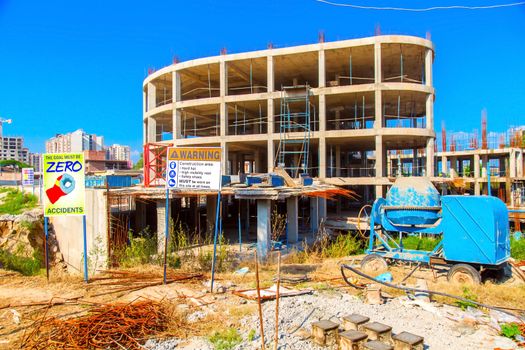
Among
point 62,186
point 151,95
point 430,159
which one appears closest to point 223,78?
point 151,95

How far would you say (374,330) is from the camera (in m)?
4.63

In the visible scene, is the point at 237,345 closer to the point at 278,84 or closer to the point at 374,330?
the point at 374,330

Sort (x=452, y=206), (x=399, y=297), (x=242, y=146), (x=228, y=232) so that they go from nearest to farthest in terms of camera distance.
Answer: (x=399, y=297) → (x=452, y=206) → (x=228, y=232) → (x=242, y=146)

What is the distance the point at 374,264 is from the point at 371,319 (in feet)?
16.6

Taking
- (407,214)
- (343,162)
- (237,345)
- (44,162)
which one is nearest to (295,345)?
(237,345)

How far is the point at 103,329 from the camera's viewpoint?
4754 mm

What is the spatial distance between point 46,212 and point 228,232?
12505 mm

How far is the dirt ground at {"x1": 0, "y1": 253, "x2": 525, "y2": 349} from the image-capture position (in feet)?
17.7

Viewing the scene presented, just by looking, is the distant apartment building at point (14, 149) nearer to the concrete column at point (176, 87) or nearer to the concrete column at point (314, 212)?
the concrete column at point (176, 87)

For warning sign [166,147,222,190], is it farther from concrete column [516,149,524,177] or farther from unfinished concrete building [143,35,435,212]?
concrete column [516,149,524,177]

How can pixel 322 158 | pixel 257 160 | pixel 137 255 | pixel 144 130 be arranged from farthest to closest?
1. pixel 144 130
2. pixel 257 160
3. pixel 322 158
4. pixel 137 255

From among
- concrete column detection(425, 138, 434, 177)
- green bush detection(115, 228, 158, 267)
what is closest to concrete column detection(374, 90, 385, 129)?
concrete column detection(425, 138, 434, 177)

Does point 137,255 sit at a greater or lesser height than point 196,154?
lesser

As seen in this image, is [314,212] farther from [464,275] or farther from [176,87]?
[176,87]
